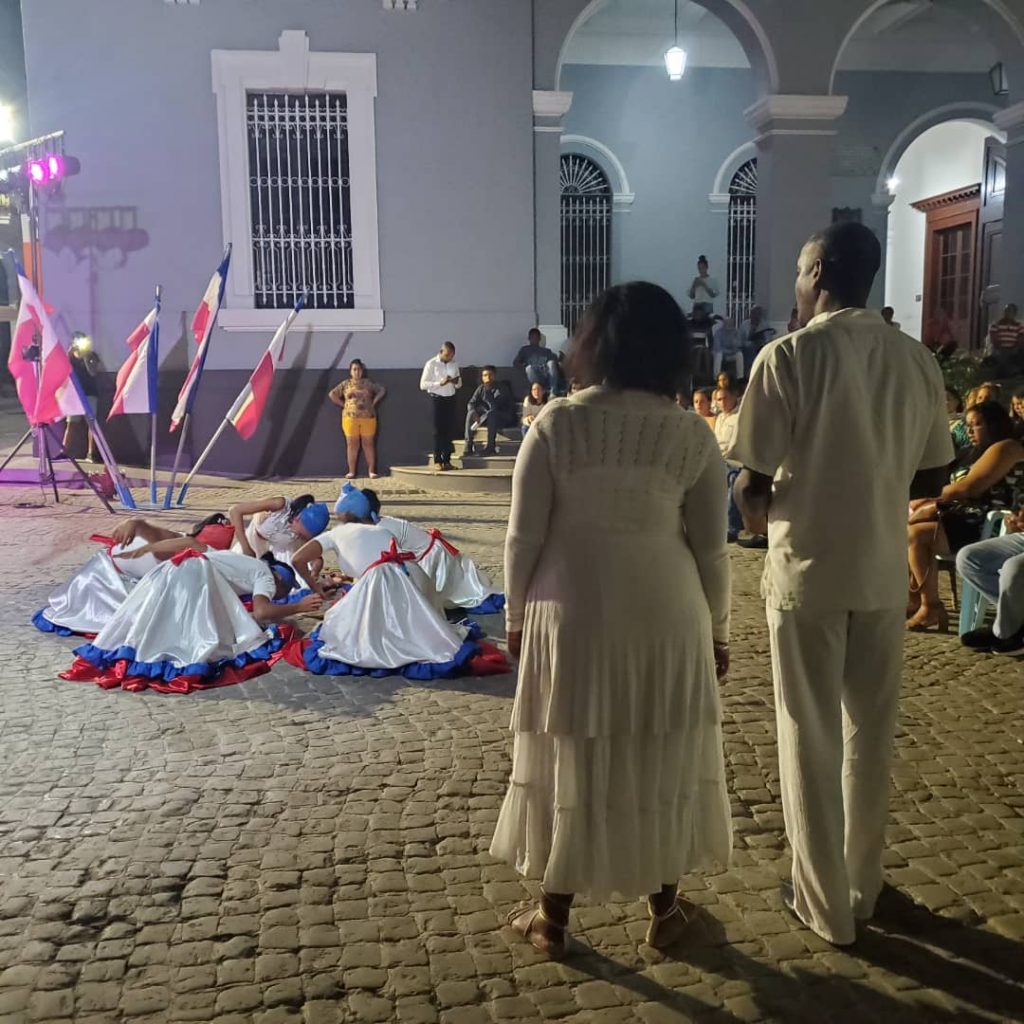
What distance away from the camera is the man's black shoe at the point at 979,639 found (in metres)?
5.28

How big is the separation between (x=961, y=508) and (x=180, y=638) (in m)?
4.30

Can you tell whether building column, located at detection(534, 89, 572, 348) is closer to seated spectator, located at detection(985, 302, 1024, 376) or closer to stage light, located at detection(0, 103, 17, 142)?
seated spectator, located at detection(985, 302, 1024, 376)

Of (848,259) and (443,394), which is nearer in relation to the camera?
(848,259)

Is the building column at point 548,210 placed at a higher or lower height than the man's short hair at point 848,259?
higher

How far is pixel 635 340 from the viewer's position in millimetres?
2359

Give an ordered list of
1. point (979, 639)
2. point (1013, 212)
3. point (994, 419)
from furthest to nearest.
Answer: point (1013, 212) → point (994, 419) → point (979, 639)

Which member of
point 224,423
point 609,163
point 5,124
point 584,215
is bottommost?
point 224,423

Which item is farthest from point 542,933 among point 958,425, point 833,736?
point 958,425

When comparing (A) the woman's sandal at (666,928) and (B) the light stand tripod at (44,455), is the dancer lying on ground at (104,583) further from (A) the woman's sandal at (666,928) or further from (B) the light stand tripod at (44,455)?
(B) the light stand tripod at (44,455)

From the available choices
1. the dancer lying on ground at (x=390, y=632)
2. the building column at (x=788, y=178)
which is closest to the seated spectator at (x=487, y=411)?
the building column at (x=788, y=178)

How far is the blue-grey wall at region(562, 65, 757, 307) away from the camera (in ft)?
54.7

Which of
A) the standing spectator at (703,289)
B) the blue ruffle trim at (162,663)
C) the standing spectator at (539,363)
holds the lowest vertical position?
the blue ruffle trim at (162,663)

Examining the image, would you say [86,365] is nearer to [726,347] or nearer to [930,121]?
[726,347]

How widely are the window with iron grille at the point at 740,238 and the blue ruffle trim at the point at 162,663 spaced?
13.8 m
